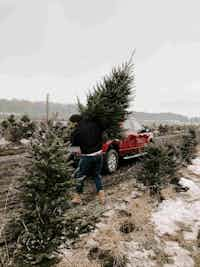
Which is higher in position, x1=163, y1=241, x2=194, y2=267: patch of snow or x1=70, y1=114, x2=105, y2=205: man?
→ x1=70, y1=114, x2=105, y2=205: man

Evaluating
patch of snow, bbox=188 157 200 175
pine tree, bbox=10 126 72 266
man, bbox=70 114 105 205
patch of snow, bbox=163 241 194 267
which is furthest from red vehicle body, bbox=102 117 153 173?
pine tree, bbox=10 126 72 266

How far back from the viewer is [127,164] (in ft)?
36.7

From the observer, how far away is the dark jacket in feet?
19.3

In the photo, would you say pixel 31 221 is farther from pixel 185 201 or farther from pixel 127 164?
pixel 127 164

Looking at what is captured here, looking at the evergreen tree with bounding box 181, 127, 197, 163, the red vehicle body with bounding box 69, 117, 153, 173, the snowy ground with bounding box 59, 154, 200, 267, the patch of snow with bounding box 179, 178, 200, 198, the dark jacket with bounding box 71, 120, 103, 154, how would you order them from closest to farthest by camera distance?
the snowy ground with bounding box 59, 154, 200, 267 → the dark jacket with bounding box 71, 120, 103, 154 → the patch of snow with bounding box 179, 178, 200, 198 → the red vehicle body with bounding box 69, 117, 153, 173 → the evergreen tree with bounding box 181, 127, 197, 163

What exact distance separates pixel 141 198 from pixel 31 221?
3.97m

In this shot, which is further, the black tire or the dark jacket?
the black tire

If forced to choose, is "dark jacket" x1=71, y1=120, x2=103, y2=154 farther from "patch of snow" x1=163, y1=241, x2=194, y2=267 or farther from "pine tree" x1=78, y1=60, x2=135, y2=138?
"patch of snow" x1=163, y1=241, x2=194, y2=267

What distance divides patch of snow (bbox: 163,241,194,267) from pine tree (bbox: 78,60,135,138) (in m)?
2.54

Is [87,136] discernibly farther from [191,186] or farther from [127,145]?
[191,186]

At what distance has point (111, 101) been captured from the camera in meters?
5.79

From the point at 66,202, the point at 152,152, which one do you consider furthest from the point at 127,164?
the point at 66,202

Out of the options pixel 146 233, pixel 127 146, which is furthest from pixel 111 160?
pixel 146 233

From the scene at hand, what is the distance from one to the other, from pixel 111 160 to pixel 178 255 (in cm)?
445
